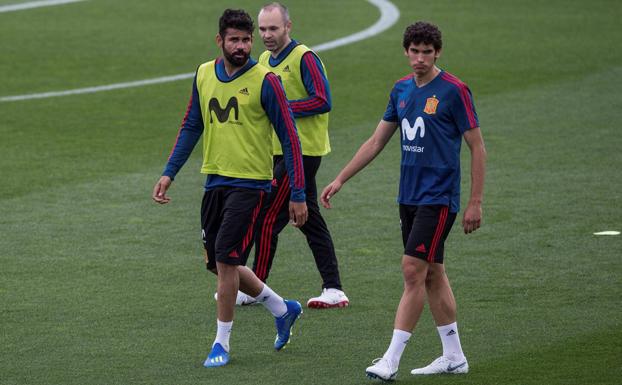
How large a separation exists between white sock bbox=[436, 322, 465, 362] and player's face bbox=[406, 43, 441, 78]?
5.14ft

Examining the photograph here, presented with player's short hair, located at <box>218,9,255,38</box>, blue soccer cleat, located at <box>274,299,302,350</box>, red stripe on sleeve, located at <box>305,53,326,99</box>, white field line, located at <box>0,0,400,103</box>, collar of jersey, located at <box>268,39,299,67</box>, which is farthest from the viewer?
white field line, located at <box>0,0,400,103</box>

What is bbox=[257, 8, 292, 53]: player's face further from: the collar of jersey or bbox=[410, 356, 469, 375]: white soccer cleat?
bbox=[410, 356, 469, 375]: white soccer cleat

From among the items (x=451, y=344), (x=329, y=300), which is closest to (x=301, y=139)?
(x=329, y=300)

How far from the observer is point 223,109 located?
8.34 meters

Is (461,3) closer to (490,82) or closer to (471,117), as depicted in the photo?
(490,82)

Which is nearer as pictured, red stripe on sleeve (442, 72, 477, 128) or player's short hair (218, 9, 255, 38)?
red stripe on sleeve (442, 72, 477, 128)

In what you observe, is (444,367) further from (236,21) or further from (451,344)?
(236,21)

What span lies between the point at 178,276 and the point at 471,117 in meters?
3.70

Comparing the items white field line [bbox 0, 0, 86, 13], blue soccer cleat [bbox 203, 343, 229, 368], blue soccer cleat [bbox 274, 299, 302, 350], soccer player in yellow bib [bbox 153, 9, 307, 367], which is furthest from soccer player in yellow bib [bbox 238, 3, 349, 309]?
white field line [bbox 0, 0, 86, 13]

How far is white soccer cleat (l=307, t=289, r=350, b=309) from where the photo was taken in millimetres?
9844

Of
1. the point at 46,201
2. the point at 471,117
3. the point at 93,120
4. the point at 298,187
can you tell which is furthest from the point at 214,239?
the point at 93,120

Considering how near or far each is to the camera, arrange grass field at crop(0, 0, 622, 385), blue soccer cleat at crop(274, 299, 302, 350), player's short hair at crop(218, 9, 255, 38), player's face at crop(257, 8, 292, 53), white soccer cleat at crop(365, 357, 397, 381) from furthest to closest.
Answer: player's face at crop(257, 8, 292, 53)
blue soccer cleat at crop(274, 299, 302, 350)
grass field at crop(0, 0, 622, 385)
player's short hair at crop(218, 9, 255, 38)
white soccer cleat at crop(365, 357, 397, 381)

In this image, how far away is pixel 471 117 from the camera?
789cm

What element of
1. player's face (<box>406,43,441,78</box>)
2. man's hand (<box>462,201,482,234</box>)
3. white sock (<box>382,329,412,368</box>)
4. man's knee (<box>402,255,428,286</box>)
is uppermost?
player's face (<box>406,43,441,78</box>)
